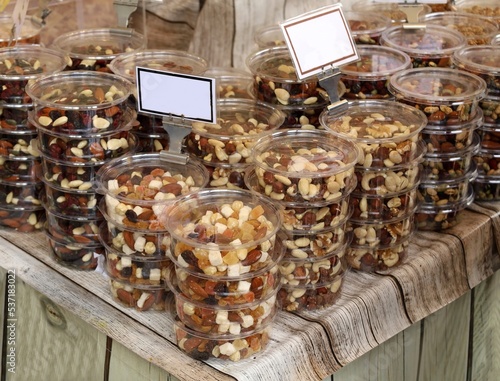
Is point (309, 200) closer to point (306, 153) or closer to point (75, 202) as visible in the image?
point (306, 153)

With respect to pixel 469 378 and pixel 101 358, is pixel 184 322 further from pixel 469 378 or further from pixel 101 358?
pixel 469 378

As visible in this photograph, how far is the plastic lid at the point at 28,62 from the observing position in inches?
66.2

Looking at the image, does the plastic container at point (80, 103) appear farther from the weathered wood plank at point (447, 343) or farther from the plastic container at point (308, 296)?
the weathered wood plank at point (447, 343)

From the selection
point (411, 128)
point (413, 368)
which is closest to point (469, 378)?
point (413, 368)

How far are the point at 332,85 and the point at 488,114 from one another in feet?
1.35

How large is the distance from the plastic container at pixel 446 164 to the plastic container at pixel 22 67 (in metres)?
0.77

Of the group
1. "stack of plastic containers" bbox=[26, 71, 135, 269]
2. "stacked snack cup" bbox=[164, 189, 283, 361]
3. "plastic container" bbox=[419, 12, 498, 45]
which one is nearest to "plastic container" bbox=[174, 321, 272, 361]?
"stacked snack cup" bbox=[164, 189, 283, 361]

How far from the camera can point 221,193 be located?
4.74 ft

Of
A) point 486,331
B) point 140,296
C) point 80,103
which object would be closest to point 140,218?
point 140,296

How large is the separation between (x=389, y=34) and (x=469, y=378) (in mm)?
828

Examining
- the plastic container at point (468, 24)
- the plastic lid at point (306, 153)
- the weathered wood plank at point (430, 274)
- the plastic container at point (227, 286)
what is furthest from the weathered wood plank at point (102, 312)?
the plastic container at point (468, 24)

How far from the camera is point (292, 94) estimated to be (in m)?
1.65

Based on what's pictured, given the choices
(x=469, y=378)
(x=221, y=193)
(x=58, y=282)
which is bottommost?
(x=469, y=378)

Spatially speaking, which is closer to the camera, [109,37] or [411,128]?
[411,128]
